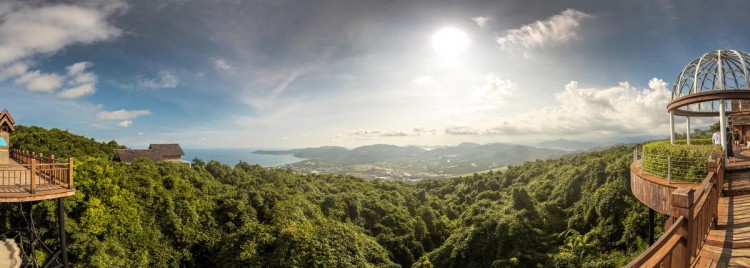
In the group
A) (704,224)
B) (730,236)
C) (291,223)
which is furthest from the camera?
(291,223)

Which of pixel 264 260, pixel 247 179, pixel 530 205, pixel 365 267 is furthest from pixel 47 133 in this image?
pixel 530 205

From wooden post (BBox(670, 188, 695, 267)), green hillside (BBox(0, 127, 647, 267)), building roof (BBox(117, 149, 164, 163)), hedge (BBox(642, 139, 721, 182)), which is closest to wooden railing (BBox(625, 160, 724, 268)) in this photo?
wooden post (BBox(670, 188, 695, 267))

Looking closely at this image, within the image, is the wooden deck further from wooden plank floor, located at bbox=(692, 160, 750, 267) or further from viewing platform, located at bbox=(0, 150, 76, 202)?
viewing platform, located at bbox=(0, 150, 76, 202)

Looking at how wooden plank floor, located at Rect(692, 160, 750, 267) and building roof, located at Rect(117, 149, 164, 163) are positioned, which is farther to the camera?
building roof, located at Rect(117, 149, 164, 163)

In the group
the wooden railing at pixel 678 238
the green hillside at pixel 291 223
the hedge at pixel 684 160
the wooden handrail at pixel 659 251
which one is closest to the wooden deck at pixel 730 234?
the hedge at pixel 684 160

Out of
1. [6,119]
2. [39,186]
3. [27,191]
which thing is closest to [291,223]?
[39,186]

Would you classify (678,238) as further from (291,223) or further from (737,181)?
(291,223)
